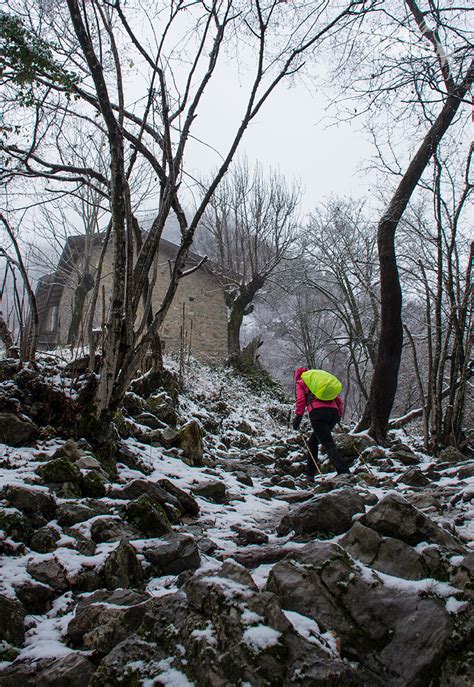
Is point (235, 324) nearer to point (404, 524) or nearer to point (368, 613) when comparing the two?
point (404, 524)

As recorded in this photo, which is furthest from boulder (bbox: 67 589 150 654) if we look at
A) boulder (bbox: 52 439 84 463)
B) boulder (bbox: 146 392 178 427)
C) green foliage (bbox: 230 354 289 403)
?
green foliage (bbox: 230 354 289 403)

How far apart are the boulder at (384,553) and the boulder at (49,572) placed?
1604 millimetres

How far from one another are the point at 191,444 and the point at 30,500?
3.01 m

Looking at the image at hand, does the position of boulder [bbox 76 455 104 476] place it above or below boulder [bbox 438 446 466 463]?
above

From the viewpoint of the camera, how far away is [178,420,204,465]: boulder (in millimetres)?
5445

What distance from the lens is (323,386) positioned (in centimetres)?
559

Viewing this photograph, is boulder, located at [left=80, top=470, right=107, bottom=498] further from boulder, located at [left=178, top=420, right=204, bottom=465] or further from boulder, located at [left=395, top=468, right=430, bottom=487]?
boulder, located at [left=395, top=468, right=430, bottom=487]

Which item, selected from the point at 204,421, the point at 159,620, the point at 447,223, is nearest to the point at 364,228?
the point at 447,223

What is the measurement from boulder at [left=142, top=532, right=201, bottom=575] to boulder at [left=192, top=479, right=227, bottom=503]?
1598 millimetres

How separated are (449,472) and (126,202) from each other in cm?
495

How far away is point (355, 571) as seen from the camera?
6.44ft

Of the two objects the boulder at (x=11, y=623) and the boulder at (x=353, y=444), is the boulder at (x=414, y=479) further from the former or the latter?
the boulder at (x=11, y=623)

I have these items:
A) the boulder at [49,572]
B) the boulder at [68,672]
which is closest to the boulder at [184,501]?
the boulder at [49,572]

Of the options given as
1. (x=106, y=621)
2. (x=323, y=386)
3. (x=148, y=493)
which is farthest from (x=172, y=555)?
(x=323, y=386)
